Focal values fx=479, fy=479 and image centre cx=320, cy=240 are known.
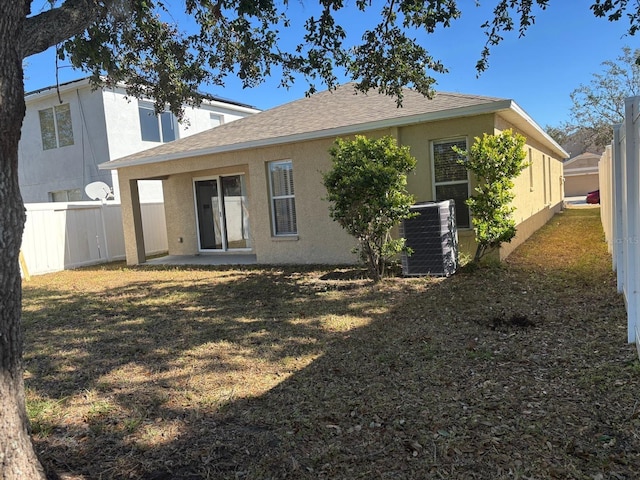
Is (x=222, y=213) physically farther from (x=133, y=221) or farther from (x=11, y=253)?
(x=11, y=253)

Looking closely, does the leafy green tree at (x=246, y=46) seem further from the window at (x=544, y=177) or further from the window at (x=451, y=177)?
the window at (x=544, y=177)

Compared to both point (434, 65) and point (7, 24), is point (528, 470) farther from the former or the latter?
point (434, 65)

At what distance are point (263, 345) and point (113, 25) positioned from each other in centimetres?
467

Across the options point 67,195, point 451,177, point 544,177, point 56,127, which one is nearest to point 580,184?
point 544,177

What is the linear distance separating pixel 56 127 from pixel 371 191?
15098mm

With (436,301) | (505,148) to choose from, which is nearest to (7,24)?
(436,301)

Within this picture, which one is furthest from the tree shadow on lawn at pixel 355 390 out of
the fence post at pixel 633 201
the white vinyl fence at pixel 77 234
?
the white vinyl fence at pixel 77 234

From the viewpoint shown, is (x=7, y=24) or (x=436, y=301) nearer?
(x=7, y=24)

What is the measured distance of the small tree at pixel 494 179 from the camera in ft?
26.8

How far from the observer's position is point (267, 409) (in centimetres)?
369

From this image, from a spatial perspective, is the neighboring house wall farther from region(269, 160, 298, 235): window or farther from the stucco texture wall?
the stucco texture wall

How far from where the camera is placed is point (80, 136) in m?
17.3

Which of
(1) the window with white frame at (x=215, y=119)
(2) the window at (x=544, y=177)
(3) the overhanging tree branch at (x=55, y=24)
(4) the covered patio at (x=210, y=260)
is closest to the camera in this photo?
(3) the overhanging tree branch at (x=55, y=24)

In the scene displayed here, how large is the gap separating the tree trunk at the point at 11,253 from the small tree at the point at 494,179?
7154 millimetres
